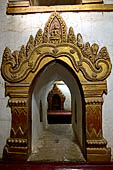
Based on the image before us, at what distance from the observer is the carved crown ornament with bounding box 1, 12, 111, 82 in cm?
236

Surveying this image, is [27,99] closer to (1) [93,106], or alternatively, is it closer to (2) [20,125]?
(2) [20,125]

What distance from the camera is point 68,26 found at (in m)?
2.47

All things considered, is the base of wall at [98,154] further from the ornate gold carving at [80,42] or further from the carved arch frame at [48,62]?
the ornate gold carving at [80,42]

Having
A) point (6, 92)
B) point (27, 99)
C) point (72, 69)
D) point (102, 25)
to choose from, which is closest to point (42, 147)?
point (27, 99)

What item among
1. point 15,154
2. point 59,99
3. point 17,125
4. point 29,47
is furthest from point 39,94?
point 59,99

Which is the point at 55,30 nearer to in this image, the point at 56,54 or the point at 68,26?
the point at 68,26

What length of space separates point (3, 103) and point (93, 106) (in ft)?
4.38

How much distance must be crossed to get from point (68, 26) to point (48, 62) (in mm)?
628

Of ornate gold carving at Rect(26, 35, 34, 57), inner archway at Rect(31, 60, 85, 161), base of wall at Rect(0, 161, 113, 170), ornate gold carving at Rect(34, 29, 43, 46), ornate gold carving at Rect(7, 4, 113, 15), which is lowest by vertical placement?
base of wall at Rect(0, 161, 113, 170)

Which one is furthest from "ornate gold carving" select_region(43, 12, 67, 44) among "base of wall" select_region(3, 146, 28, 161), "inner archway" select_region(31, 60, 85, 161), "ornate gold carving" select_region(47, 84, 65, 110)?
"ornate gold carving" select_region(47, 84, 65, 110)

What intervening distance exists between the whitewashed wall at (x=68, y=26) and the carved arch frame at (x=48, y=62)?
0.09 m

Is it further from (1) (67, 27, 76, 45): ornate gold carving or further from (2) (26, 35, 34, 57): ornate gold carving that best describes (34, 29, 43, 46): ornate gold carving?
(1) (67, 27, 76, 45): ornate gold carving

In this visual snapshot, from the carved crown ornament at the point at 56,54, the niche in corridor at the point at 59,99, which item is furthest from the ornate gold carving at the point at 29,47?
the niche in corridor at the point at 59,99

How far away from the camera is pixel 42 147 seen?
288 cm
